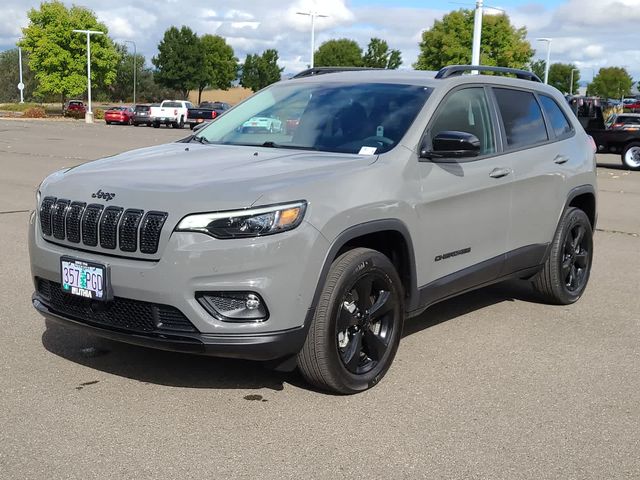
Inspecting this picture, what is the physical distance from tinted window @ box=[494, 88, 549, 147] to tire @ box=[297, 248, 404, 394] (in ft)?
5.98

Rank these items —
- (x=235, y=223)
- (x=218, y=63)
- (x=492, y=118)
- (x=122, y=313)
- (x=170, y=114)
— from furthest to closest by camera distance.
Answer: (x=218, y=63), (x=170, y=114), (x=492, y=118), (x=122, y=313), (x=235, y=223)

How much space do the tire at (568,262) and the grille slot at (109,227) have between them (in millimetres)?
3575

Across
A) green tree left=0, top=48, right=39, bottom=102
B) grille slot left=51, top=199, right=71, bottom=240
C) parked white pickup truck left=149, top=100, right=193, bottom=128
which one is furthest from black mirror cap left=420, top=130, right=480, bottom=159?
green tree left=0, top=48, right=39, bottom=102

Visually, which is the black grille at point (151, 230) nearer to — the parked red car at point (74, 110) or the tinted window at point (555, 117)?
the tinted window at point (555, 117)

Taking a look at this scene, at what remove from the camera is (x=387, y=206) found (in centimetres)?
435

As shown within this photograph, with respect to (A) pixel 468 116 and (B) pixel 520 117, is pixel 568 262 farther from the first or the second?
(A) pixel 468 116

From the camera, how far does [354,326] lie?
14.1ft

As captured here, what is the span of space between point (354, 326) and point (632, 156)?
19933 millimetres

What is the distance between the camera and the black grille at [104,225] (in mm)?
3830

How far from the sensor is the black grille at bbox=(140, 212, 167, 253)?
3.80 metres

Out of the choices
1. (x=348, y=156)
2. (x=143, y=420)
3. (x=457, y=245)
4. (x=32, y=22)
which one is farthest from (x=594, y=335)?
(x=32, y=22)

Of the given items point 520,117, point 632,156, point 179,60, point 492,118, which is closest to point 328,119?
point 492,118

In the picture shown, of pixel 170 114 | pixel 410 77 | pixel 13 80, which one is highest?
pixel 13 80

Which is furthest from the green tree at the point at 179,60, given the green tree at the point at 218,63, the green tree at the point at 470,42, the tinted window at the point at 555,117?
the tinted window at the point at 555,117
